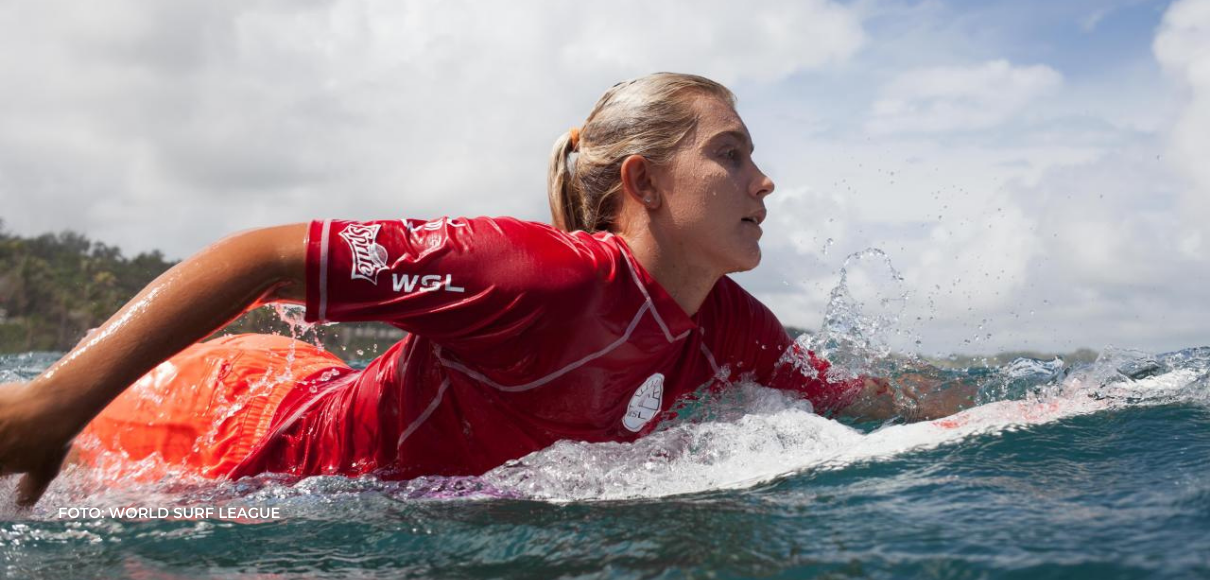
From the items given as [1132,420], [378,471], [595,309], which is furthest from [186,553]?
→ [1132,420]

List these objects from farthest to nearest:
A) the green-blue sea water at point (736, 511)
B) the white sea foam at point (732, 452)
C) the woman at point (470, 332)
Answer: the white sea foam at point (732, 452) < the woman at point (470, 332) < the green-blue sea water at point (736, 511)

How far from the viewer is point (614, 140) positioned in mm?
3828

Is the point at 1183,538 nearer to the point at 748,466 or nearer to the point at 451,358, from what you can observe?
the point at 748,466

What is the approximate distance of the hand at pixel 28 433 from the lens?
259 centimetres

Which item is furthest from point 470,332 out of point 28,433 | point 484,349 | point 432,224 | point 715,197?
point 28,433

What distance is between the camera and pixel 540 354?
10.7 ft

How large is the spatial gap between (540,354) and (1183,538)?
1.95m

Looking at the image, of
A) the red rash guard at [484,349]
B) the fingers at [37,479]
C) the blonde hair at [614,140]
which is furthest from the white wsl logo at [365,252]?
the blonde hair at [614,140]

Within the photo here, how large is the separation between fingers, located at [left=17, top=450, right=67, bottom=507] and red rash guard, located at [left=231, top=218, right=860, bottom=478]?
2.66ft

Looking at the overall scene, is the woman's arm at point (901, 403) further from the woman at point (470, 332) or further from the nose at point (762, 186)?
the nose at point (762, 186)

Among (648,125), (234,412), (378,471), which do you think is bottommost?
(378,471)

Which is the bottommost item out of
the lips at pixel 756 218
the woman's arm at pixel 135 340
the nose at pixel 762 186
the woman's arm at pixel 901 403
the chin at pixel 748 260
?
the woman's arm at pixel 901 403

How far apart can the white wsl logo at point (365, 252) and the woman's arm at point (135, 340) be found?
0.14m

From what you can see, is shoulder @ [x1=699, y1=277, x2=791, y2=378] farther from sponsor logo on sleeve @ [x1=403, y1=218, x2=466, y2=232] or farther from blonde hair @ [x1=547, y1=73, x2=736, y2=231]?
sponsor logo on sleeve @ [x1=403, y1=218, x2=466, y2=232]
